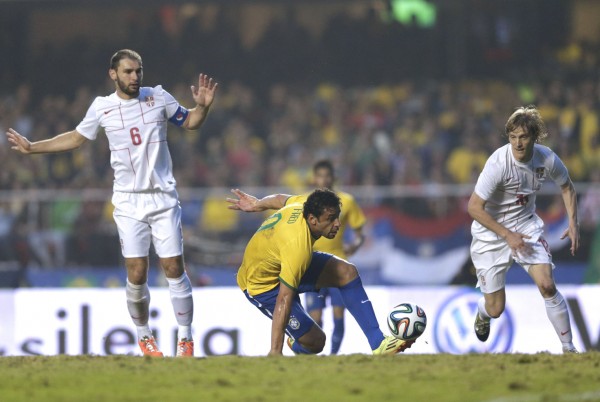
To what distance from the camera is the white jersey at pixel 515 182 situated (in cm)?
987

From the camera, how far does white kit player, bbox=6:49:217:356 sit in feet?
32.2

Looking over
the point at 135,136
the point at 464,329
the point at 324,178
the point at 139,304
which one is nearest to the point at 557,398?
the point at 139,304

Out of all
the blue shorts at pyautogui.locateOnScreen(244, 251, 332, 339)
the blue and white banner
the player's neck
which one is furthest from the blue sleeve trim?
the blue and white banner

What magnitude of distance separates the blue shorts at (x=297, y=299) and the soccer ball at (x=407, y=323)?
2.32 feet

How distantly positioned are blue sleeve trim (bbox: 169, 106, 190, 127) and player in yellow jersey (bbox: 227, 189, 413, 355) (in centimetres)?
88

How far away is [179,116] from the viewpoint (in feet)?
33.0

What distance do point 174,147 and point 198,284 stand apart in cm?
503

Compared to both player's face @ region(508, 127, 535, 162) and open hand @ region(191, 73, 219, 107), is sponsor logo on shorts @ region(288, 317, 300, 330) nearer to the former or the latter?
open hand @ region(191, 73, 219, 107)

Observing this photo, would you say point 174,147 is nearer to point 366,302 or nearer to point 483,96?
point 483,96

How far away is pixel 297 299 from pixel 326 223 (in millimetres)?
1082

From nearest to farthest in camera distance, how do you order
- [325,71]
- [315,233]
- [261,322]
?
1. [315,233]
2. [261,322]
3. [325,71]

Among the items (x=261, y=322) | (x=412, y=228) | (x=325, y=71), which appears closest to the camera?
(x=261, y=322)

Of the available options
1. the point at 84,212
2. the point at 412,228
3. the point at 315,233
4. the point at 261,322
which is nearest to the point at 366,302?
the point at 315,233

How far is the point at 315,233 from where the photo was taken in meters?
9.57
